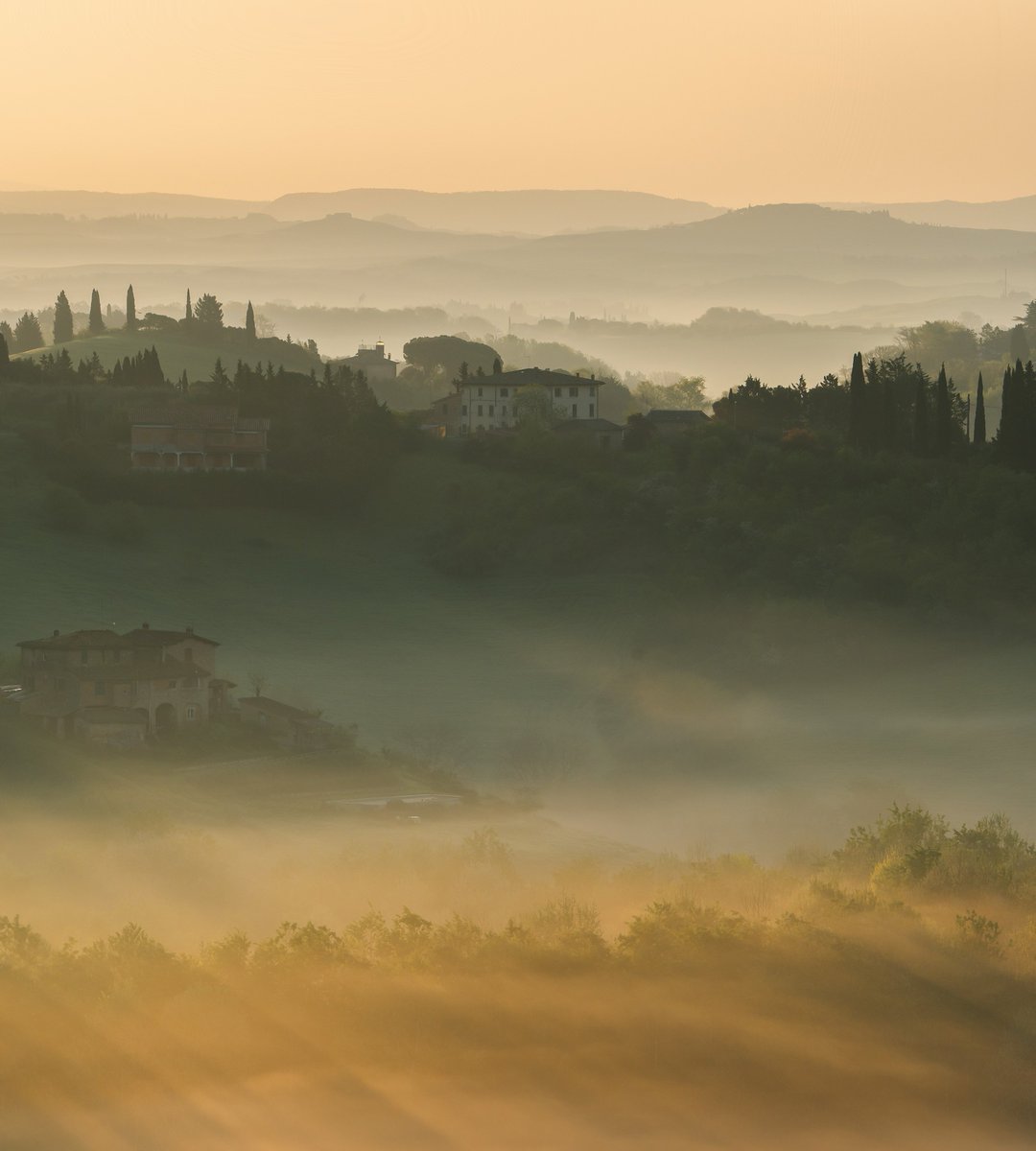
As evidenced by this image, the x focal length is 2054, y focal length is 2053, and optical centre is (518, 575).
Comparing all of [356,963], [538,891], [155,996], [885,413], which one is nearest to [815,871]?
[538,891]

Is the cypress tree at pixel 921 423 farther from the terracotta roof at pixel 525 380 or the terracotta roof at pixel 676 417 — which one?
the terracotta roof at pixel 525 380

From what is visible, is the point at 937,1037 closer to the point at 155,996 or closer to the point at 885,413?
the point at 155,996

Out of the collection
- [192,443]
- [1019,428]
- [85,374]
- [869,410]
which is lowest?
[192,443]

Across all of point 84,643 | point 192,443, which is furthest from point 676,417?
point 84,643

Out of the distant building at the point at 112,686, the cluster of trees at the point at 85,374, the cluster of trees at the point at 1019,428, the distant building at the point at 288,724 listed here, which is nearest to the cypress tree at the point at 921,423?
the cluster of trees at the point at 1019,428

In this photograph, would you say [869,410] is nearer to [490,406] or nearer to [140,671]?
[490,406]

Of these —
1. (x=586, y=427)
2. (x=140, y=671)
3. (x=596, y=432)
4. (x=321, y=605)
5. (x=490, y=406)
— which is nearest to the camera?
(x=140, y=671)

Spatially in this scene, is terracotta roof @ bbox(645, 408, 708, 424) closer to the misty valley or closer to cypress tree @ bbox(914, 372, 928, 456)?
the misty valley
